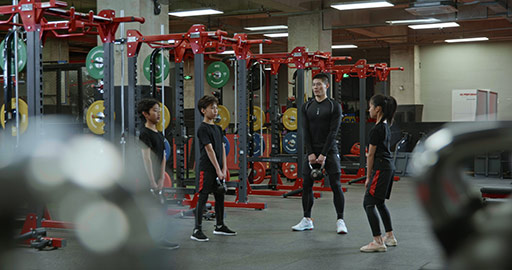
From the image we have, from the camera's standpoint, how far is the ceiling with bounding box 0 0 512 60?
38.9 ft

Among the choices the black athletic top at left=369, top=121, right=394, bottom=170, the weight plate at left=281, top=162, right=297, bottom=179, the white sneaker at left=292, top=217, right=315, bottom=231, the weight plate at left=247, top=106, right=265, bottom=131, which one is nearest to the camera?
the black athletic top at left=369, top=121, right=394, bottom=170

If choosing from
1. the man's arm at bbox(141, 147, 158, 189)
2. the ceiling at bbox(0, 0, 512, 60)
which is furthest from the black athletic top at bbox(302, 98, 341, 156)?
the ceiling at bbox(0, 0, 512, 60)

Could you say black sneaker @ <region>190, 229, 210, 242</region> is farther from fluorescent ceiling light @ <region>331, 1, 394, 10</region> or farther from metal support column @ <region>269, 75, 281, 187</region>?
fluorescent ceiling light @ <region>331, 1, 394, 10</region>

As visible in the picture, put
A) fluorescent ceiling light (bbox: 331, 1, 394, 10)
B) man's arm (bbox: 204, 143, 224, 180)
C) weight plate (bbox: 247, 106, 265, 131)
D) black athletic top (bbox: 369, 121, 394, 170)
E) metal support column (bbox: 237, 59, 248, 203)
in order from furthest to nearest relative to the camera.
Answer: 1. fluorescent ceiling light (bbox: 331, 1, 394, 10)
2. weight plate (bbox: 247, 106, 265, 131)
3. metal support column (bbox: 237, 59, 248, 203)
4. man's arm (bbox: 204, 143, 224, 180)
5. black athletic top (bbox: 369, 121, 394, 170)

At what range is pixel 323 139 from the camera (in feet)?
18.7

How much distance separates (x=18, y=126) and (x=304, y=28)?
8672 mm

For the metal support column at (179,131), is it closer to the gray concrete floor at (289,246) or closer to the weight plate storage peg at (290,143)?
the gray concrete floor at (289,246)

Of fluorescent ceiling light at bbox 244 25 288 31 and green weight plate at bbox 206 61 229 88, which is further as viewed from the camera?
fluorescent ceiling light at bbox 244 25 288 31

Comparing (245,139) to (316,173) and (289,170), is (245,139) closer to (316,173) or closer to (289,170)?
(316,173)

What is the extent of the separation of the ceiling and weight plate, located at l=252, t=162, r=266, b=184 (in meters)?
3.00

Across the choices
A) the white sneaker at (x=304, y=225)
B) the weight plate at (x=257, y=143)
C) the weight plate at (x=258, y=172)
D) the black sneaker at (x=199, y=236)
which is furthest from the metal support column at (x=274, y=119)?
the black sneaker at (x=199, y=236)

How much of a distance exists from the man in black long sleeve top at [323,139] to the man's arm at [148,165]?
5.17 ft

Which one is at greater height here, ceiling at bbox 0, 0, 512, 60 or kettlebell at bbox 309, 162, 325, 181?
ceiling at bbox 0, 0, 512, 60

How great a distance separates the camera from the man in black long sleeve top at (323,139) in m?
5.62
